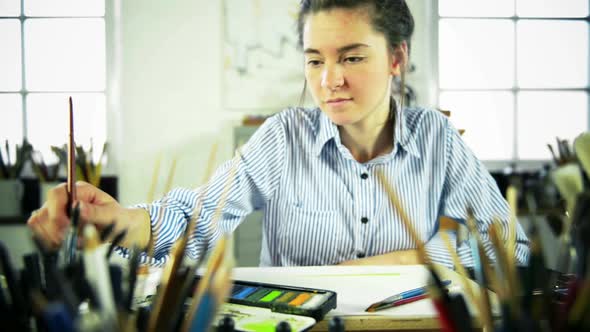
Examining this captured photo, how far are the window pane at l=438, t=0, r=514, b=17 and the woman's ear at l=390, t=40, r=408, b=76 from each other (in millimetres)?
1457

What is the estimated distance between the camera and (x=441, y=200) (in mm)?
1033

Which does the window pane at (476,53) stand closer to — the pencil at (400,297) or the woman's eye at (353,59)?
the woman's eye at (353,59)

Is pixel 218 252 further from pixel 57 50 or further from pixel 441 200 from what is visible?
pixel 57 50

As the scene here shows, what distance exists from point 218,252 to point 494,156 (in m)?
2.39

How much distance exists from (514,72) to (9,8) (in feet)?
7.72

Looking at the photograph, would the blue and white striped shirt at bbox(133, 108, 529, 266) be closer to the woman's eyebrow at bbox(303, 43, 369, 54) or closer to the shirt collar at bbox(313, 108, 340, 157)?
the shirt collar at bbox(313, 108, 340, 157)

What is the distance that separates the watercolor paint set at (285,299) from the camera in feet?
1.43

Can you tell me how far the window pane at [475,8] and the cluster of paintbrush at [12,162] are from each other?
1.87 metres

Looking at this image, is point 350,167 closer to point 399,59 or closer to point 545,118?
point 399,59

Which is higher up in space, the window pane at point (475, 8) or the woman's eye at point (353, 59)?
the window pane at point (475, 8)

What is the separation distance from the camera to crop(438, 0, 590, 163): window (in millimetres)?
2285

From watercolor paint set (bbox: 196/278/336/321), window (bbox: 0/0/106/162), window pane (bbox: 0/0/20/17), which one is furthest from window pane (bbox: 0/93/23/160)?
watercolor paint set (bbox: 196/278/336/321)

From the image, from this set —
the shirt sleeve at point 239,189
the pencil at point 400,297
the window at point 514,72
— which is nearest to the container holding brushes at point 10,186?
the shirt sleeve at point 239,189

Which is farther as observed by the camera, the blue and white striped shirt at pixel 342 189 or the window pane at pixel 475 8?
the window pane at pixel 475 8
